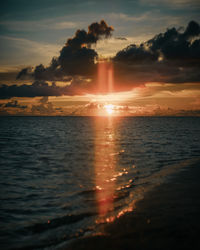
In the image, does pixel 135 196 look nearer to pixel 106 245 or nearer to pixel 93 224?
pixel 93 224

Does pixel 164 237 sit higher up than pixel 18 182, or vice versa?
pixel 164 237

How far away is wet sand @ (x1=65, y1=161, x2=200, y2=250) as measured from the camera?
6.33 m

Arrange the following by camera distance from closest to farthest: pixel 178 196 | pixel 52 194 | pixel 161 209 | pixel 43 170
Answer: pixel 161 209 < pixel 178 196 < pixel 52 194 < pixel 43 170

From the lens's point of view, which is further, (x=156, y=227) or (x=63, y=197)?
(x=63, y=197)

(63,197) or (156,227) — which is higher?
(156,227)

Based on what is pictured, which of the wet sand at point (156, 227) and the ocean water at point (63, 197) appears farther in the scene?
the ocean water at point (63, 197)

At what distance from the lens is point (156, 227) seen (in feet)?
24.0

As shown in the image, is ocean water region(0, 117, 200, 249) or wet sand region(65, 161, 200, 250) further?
ocean water region(0, 117, 200, 249)

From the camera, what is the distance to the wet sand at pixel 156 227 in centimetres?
633

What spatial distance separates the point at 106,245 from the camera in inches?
251

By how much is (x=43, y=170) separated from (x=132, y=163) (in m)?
8.13

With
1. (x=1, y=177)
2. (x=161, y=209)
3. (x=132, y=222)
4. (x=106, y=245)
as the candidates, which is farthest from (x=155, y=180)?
(x=1, y=177)

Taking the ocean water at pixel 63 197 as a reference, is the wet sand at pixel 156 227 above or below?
above

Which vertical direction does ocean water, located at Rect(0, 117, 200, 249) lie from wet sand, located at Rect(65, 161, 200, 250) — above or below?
below
